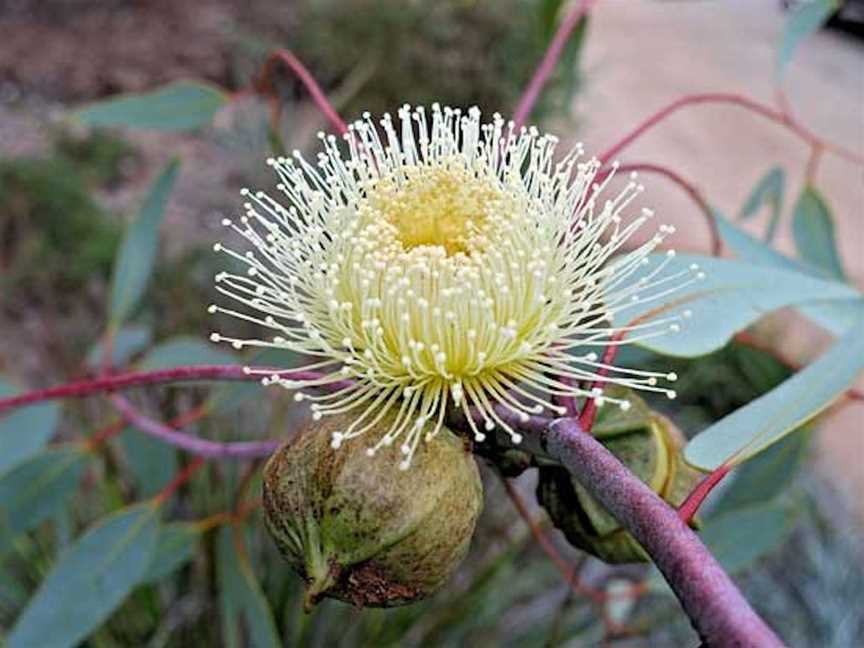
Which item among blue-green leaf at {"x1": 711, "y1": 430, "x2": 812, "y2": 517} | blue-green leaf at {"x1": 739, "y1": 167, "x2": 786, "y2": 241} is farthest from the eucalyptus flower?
blue-green leaf at {"x1": 739, "y1": 167, "x2": 786, "y2": 241}

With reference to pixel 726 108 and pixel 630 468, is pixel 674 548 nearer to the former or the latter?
pixel 630 468

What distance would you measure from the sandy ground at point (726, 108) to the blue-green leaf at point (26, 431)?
6.11 ft

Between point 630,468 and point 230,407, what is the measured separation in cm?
50

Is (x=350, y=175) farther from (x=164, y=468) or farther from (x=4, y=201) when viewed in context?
(x=4, y=201)

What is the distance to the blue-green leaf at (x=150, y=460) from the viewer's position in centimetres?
101

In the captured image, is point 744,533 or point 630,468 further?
point 744,533

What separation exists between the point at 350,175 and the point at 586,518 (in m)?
0.18

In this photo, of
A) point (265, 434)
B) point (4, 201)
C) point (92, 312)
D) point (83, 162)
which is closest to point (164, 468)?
point (265, 434)

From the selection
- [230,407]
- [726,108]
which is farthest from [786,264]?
[726,108]

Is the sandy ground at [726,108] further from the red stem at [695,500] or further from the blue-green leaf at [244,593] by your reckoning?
the red stem at [695,500]

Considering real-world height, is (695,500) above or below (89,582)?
above

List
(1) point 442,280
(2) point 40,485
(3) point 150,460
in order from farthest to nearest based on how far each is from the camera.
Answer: (3) point 150,460 < (2) point 40,485 < (1) point 442,280

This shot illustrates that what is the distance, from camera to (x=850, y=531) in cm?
212

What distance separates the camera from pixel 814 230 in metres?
0.94
